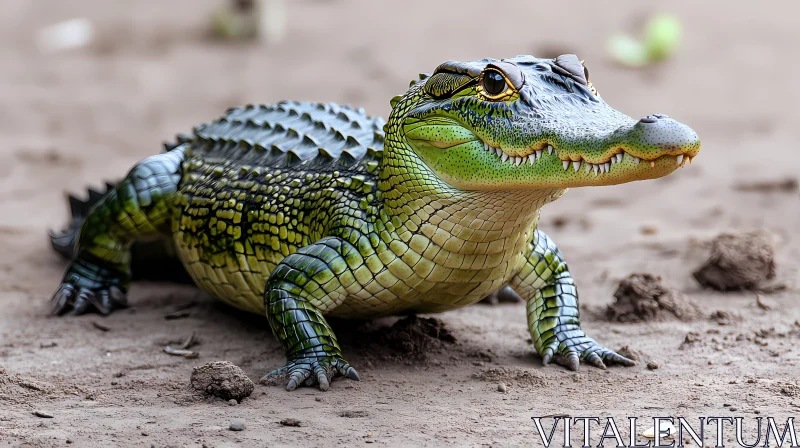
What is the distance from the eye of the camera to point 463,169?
3.97 m

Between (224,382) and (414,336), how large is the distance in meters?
1.18

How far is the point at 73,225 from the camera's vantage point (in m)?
6.61

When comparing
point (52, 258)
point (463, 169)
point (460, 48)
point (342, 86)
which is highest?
point (460, 48)

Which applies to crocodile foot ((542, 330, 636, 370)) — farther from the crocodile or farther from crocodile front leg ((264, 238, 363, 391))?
crocodile front leg ((264, 238, 363, 391))

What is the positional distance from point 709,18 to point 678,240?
779 cm

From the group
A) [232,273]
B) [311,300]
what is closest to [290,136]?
[232,273]

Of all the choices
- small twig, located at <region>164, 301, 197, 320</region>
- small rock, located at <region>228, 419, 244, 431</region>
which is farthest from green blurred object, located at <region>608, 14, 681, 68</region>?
small rock, located at <region>228, 419, 244, 431</region>

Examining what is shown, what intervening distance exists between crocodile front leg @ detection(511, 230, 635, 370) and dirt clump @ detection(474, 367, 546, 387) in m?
0.22

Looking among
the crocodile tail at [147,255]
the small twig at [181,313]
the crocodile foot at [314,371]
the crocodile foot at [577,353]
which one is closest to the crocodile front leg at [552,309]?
the crocodile foot at [577,353]

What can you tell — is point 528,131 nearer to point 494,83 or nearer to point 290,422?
point 494,83

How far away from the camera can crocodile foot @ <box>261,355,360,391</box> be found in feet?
13.7

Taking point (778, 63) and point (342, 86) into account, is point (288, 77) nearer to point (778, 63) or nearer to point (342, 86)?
point (342, 86)


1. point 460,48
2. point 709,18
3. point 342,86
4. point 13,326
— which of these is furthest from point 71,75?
point 709,18

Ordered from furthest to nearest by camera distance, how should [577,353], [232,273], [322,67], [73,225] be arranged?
1. [322,67]
2. [73,225]
3. [232,273]
4. [577,353]
